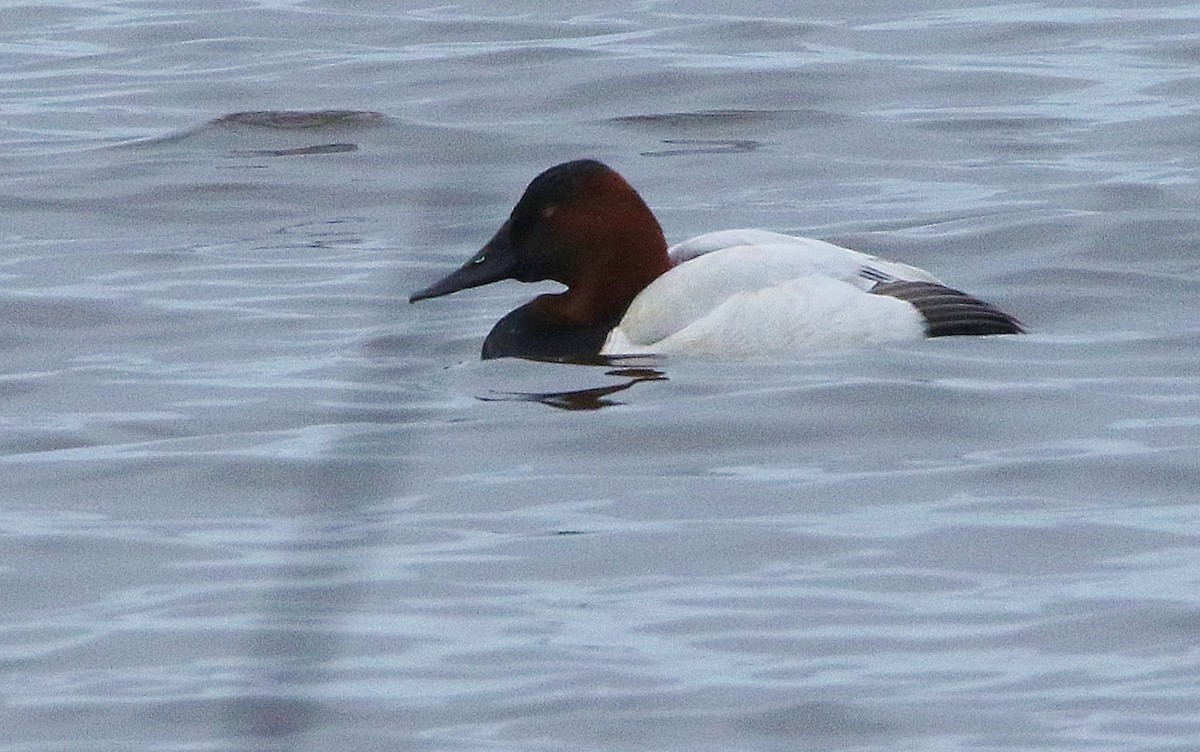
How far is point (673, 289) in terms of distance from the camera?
8227 mm

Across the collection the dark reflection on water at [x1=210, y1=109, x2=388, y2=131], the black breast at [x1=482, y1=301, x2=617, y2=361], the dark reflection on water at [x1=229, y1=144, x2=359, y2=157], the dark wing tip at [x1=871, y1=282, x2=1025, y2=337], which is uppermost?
the dark wing tip at [x1=871, y1=282, x2=1025, y2=337]

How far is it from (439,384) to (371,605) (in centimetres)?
231

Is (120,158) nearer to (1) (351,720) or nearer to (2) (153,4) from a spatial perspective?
(2) (153,4)

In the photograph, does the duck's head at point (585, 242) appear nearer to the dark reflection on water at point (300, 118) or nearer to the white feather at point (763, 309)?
the white feather at point (763, 309)

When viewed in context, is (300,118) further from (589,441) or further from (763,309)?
(589,441)

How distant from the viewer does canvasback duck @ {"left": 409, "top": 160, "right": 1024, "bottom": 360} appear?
26.8 ft

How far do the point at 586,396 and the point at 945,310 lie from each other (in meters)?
1.13

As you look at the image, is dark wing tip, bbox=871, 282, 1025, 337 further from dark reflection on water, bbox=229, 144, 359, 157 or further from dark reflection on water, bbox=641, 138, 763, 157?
dark reflection on water, bbox=229, 144, 359, 157

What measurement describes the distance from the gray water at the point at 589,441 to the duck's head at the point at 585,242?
0.35 m

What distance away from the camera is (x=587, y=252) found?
27.9 feet

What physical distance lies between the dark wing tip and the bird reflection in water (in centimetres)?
72

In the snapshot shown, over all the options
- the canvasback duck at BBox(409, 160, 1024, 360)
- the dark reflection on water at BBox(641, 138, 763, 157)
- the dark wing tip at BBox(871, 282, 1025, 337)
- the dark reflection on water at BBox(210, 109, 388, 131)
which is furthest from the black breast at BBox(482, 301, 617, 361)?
the dark reflection on water at BBox(210, 109, 388, 131)

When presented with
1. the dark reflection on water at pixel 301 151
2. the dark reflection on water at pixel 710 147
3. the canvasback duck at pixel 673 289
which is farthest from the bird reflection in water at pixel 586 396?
the dark reflection on water at pixel 301 151

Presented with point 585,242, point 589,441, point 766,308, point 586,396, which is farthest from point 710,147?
point 589,441
